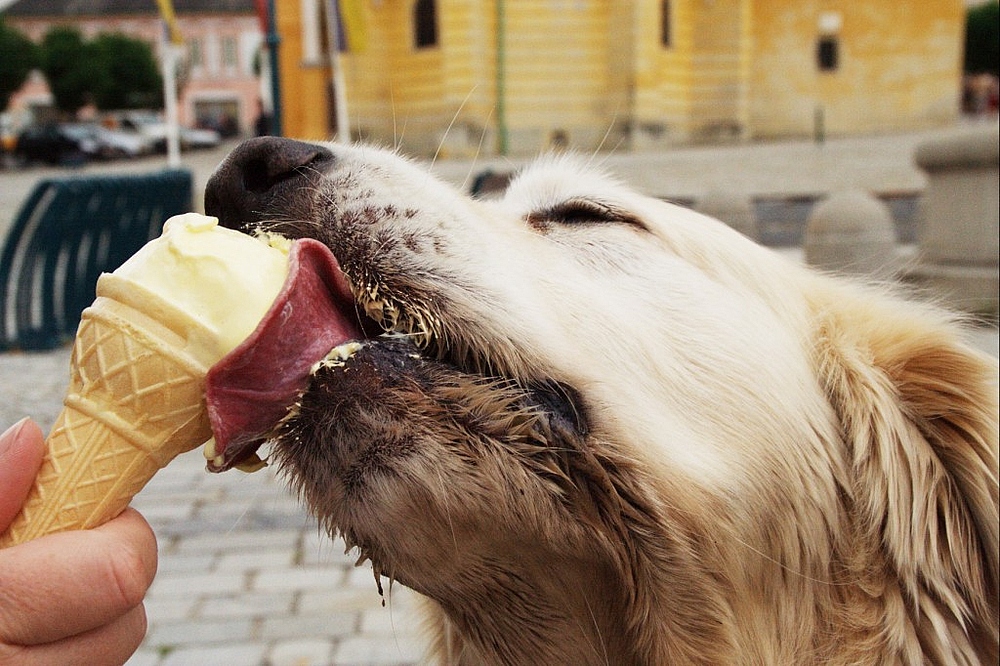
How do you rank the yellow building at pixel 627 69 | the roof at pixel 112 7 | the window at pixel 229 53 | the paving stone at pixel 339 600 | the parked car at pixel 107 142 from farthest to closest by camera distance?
the window at pixel 229 53 → the roof at pixel 112 7 → the parked car at pixel 107 142 → the yellow building at pixel 627 69 → the paving stone at pixel 339 600

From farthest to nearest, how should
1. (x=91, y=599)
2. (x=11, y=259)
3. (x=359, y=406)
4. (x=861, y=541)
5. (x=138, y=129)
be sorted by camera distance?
1. (x=138, y=129)
2. (x=11, y=259)
3. (x=861, y=541)
4. (x=359, y=406)
5. (x=91, y=599)

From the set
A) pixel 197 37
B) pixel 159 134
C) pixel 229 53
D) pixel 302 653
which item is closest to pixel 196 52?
pixel 197 37

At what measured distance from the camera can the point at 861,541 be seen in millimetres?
2125

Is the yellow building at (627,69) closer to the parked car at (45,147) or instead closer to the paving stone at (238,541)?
the parked car at (45,147)

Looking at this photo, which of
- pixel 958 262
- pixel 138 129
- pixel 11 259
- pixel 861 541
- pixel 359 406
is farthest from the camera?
pixel 138 129

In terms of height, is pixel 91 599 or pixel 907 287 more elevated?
pixel 907 287

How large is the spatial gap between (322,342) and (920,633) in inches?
58.4

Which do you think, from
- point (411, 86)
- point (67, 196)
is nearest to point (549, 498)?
point (67, 196)

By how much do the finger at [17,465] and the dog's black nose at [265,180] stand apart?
61 centimetres

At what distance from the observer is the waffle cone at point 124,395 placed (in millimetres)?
1625

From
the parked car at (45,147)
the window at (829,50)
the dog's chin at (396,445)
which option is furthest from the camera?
the parked car at (45,147)

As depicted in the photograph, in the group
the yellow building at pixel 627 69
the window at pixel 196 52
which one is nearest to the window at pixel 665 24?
the yellow building at pixel 627 69

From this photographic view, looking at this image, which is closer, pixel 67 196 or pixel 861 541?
pixel 861 541

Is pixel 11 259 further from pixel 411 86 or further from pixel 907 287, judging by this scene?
pixel 411 86
